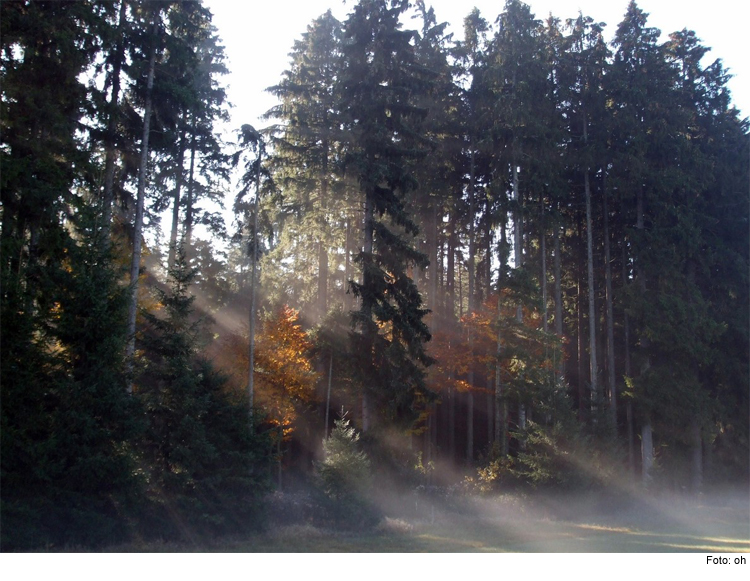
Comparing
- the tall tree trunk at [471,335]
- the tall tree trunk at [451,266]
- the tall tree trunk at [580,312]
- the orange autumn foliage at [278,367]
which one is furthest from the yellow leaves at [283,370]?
the tall tree trunk at [580,312]

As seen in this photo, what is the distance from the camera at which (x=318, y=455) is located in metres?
29.0

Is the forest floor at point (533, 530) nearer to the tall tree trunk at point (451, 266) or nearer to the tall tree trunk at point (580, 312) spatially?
the tall tree trunk at point (580, 312)

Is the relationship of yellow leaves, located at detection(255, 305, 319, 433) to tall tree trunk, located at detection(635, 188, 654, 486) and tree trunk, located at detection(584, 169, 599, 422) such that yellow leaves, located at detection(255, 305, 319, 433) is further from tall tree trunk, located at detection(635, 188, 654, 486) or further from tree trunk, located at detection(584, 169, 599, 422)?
tall tree trunk, located at detection(635, 188, 654, 486)

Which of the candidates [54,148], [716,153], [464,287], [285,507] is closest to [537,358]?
[285,507]

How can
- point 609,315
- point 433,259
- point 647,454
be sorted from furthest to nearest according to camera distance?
point 433,259 < point 609,315 < point 647,454

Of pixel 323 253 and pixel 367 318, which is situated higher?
pixel 323 253

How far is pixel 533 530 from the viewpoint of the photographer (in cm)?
2039

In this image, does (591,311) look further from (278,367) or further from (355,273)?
(278,367)

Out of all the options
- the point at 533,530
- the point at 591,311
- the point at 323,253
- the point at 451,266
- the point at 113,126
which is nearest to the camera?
the point at 113,126

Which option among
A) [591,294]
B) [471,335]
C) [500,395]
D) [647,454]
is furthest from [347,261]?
[647,454]

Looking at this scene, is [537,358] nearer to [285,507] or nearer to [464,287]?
[285,507]

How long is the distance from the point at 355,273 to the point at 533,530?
17.5 metres

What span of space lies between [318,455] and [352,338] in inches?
332

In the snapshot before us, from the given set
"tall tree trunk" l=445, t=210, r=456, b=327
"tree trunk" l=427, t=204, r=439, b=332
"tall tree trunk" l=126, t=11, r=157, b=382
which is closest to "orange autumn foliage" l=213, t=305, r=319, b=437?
"tall tree trunk" l=126, t=11, r=157, b=382
